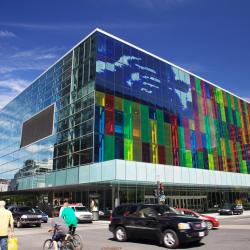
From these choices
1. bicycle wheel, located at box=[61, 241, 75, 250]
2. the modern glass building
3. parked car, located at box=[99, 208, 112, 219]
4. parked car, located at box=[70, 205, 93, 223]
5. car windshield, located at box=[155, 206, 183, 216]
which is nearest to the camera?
bicycle wheel, located at box=[61, 241, 75, 250]

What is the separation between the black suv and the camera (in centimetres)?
1298

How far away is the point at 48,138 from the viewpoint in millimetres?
49531

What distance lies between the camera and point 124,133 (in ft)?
136

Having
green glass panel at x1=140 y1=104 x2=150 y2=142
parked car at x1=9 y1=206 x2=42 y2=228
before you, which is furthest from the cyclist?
green glass panel at x1=140 y1=104 x2=150 y2=142

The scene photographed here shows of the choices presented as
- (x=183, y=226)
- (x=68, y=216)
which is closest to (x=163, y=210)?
(x=183, y=226)

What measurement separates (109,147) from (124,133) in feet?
10.3

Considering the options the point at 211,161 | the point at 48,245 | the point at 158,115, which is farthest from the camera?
the point at 211,161

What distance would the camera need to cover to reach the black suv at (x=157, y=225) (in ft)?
42.6

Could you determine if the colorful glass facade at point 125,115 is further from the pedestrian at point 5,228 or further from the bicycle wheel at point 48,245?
the pedestrian at point 5,228

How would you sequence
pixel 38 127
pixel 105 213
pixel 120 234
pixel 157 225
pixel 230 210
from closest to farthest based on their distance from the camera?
1. pixel 157 225
2. pixel 120 234
3. pixel 105 213
4. pixel 230 210
5. pixel 38 127

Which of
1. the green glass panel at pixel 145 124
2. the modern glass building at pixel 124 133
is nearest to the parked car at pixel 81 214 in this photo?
the modern glass building at pixel 124 133

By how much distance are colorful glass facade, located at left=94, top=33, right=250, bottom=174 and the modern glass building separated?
0.14 m

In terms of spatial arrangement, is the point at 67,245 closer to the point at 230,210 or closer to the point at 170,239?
the point at 170,239

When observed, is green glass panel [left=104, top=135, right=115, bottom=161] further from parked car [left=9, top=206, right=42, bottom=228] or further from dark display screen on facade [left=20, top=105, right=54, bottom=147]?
parked car [left=9, top=206, right=42, bottom=228]
